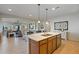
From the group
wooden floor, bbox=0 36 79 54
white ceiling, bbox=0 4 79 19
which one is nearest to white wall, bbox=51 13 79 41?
white ceiling, bbox=0 4 79 19

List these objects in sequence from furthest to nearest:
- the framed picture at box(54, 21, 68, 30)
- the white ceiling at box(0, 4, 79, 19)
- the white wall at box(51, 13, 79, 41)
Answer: the white wall at box(51, 13, 79, 41), the framed picture at box(54, 21, 68, 30), the white ceiling at box(0, 4, 79, 19)

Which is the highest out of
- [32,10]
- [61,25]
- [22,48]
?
[32,10]

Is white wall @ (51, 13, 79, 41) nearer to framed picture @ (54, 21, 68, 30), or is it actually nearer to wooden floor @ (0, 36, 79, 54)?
framed picture @ (54, 21, 68, 30)

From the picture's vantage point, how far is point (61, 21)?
532 cm

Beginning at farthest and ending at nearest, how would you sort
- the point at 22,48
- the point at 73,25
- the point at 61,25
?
the point at 73,25, the point at 61,25, the point at 22,48

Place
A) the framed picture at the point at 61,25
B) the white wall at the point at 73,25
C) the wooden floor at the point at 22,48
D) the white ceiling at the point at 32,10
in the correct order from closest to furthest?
the wooden floor at the point at 22,48, the white ceiling at the point at 32,10, the framed picture at the point at 61,25, the white wall at the point at 73,25

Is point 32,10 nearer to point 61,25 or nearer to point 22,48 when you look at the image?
point 22,48

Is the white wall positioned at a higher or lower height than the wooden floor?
higher

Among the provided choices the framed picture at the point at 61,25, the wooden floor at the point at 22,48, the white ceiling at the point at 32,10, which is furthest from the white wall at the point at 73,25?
the wooden floor at the point at 22,48

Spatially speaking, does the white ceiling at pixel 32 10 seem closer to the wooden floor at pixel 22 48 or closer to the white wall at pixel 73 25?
the white wall at pixel 73 25

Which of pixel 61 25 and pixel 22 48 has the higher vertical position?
pixel 61 25

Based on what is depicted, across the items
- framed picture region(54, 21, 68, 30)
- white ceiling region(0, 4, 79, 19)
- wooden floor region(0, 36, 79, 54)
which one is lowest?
wooden floor region(0, 36, 79, 54)

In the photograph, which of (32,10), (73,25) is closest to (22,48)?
(32,10)
